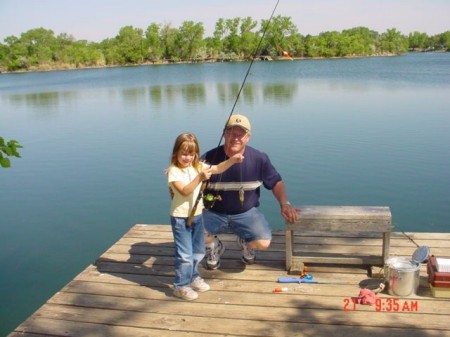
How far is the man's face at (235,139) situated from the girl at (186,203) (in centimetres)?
29

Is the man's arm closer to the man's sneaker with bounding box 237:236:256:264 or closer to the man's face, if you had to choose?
the man's face

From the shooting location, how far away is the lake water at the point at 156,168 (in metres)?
6.71

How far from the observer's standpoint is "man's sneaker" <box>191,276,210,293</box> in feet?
11.9

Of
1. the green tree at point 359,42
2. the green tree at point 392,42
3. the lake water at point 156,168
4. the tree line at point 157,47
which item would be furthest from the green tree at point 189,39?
the lake water at point 156,168

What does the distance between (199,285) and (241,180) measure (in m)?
0.88

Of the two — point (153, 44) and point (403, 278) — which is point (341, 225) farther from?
Result: point (153, 44)

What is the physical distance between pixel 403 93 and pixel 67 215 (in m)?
16.2

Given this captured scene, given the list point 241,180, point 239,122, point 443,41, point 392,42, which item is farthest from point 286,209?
point 443,41

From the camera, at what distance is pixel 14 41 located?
85062 mm

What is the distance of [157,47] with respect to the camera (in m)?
86.7

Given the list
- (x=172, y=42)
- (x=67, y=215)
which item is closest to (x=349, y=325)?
(x=67, y=215)

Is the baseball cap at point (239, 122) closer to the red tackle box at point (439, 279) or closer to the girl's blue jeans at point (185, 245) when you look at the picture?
the girl's blue jeans at point (185, 245)

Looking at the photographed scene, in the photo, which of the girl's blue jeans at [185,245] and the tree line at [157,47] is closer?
the girl's blue jeans at [185,245]

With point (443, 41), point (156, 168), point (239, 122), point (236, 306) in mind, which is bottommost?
point (156, 168)
